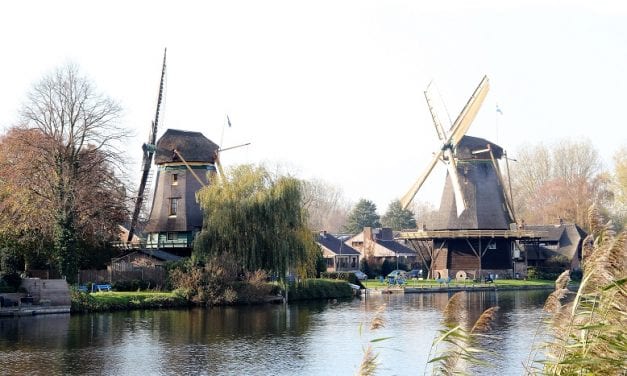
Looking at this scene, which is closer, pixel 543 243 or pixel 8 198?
pixel 8 198

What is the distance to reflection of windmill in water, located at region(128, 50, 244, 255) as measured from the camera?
173 ft

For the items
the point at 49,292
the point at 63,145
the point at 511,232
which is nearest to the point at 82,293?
the point at 49,292

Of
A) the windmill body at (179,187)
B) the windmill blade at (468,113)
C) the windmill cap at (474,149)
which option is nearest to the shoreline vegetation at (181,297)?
the windmill body at (179,187)

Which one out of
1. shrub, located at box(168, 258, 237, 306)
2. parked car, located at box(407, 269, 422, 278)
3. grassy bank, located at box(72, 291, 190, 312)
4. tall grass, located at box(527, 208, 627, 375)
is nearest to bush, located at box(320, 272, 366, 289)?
parked car, located at box(407, 269, 422, 278)

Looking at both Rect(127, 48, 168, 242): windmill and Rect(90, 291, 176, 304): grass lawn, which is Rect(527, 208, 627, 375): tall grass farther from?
Rect(127, 48, 168, 242): windmill

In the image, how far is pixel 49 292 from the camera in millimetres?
38125

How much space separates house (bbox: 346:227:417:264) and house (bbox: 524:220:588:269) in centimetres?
1060

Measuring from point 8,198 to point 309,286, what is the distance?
16787 mm

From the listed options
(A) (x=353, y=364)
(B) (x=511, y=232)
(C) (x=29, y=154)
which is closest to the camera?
(A) (x=353, y=364)

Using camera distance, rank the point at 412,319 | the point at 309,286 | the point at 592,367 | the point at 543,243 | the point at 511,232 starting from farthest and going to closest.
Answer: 1. the point at 543,243
2. the point at 511,232
3. the point at 309,286
4. the point at 412,319
5. the point at 592,367

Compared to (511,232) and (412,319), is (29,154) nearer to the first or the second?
(412,319)

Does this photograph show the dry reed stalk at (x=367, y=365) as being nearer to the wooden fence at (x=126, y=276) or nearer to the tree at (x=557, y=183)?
the wooden fence at (x=126, y=276)

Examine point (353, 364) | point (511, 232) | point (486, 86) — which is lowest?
point (353, 364)

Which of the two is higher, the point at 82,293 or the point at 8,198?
the point at 8,198
